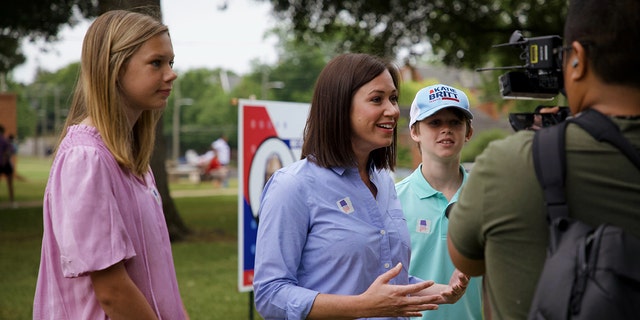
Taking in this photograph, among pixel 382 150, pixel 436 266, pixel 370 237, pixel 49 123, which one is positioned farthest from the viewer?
pixel 49 123

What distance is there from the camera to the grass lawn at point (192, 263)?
28.1 feet

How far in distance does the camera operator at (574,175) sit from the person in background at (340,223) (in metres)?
0.67

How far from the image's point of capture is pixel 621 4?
1742mm

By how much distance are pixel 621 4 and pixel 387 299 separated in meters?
1.21

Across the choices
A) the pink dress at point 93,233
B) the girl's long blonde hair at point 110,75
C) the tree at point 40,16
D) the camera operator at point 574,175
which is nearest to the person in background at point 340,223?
the pink dress at point 93,233

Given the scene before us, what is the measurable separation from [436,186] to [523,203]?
7.44ft

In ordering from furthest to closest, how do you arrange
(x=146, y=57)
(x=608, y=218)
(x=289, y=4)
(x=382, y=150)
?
1. (x=289, y=4)
2. (x=382, y=150)
3. (x=146, y=57)
4. (x=608, y=218)

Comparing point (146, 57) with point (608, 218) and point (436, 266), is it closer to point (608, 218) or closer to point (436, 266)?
point (608, 218)

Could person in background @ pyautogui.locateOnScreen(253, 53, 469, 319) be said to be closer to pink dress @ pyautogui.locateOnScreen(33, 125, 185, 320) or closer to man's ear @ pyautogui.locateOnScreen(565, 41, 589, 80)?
pink dress @ pyautogui.locateOnScreen(33, 125, 185, 320)

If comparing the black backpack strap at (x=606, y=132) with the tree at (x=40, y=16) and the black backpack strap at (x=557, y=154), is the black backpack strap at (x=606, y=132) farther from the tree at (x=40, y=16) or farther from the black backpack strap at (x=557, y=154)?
the tree at (x=40, y=16)

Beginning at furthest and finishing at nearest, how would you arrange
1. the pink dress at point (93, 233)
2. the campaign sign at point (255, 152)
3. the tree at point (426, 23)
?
1. the tree at point (426, 23)
2. the campaign sign at point (255, 152)
3. the pink dress at point (93, 233)

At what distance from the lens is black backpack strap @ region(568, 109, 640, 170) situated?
174 centimetres

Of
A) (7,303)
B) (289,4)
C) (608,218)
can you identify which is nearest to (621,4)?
(608,218)

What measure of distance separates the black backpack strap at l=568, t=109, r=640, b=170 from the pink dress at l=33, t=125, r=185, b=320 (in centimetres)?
140
